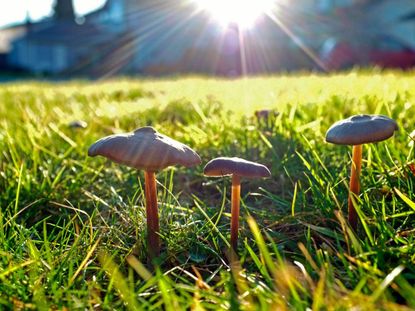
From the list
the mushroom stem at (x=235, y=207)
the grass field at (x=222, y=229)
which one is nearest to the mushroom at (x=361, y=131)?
the grass field at (x=222, y=229)

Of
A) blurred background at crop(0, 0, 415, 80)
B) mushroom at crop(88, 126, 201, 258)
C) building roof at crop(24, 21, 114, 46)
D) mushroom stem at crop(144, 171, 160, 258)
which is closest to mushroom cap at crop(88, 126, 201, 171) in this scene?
mushroom at crop(88, 126, 201, 258)

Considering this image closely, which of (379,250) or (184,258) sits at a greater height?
(379,250)

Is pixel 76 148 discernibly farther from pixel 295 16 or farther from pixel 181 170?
pixel 295 16

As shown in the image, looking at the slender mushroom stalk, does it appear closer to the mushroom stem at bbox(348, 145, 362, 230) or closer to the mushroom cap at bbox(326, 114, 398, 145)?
the mushroom stem at bbox(348, 145, 362, 230)

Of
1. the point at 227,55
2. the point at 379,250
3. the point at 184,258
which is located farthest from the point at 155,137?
the point at 227,55

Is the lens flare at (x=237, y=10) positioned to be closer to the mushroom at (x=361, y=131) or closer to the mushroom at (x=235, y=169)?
the mushroom at (x=361, y=131)

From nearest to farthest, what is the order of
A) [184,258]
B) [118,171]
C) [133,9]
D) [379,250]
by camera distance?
[379,250], [184,258], [118,171], [133,9]

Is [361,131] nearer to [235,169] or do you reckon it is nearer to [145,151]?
[235,169]
